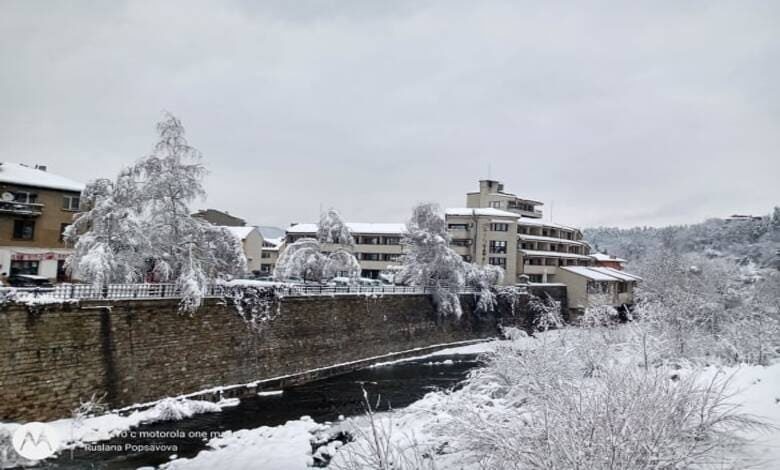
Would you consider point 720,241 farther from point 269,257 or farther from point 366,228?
A: point 269,257

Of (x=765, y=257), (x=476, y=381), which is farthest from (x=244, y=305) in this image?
(x=765, y=257)

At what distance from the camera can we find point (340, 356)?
101 ft

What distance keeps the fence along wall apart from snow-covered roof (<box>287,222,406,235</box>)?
2994 centimetres

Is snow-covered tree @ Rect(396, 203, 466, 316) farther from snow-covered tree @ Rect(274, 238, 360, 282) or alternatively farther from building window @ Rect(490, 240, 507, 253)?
building window @ Rect(490, 240, 507, 253)

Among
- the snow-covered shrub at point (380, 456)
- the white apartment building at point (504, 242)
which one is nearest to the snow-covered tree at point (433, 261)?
the white apartment building at point (504, 242)

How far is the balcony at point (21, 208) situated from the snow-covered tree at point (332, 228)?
19.7m

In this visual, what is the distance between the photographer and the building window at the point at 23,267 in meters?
29.8

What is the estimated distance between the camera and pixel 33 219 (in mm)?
30969

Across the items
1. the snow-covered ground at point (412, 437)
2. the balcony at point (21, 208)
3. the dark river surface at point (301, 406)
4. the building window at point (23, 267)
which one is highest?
the balcony at point (21, 208)

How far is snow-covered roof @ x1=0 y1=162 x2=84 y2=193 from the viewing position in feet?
99.8

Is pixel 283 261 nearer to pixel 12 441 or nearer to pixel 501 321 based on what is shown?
pixel 501 321

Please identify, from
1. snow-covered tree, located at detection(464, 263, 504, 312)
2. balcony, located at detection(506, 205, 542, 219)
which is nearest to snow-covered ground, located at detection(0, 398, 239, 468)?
snow-covered tree, located at detection(464, 263, 504, 312)

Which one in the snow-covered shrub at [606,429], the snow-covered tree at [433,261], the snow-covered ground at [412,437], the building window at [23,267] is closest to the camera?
the snow-covered shrub at [606,429]

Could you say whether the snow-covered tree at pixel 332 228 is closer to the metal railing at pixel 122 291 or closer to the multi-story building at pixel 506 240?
A: the metal railing at pixel 122 291
